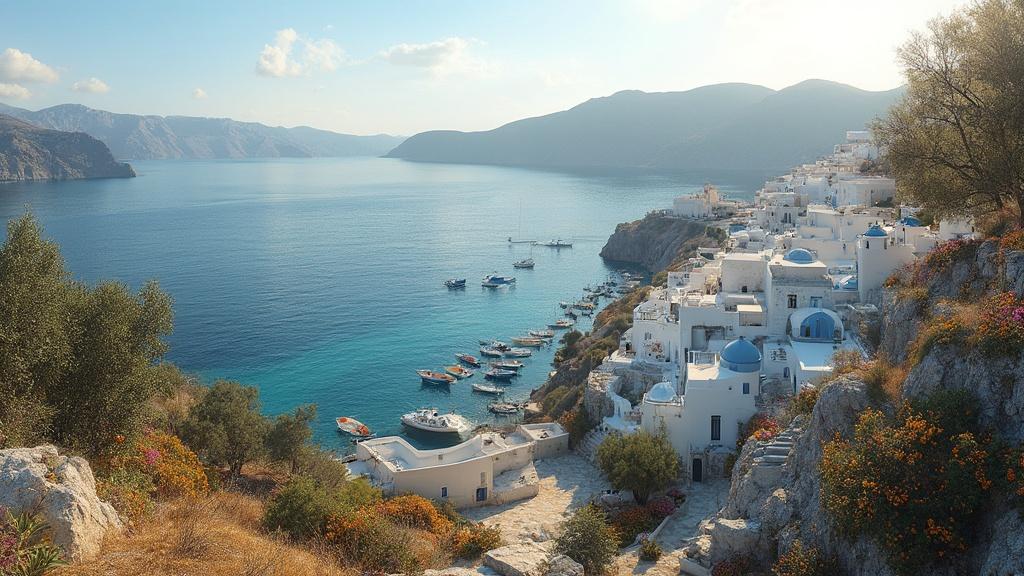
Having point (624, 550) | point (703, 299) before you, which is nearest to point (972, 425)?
point (624, 550)

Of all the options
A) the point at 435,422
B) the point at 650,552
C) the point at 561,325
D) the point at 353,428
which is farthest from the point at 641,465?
the point at 561,325

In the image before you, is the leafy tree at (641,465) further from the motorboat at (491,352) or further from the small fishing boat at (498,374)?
the motorboat at (491,352)

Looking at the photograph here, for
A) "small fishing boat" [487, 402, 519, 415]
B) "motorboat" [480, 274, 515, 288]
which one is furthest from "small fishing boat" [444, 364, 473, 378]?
"motorboat" [480, 274, 515, 288]

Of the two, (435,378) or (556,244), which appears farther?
(556,244)

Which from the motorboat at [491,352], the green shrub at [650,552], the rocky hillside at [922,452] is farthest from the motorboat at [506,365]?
the rocky hillside at [922,452]

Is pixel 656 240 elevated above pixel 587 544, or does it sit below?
below

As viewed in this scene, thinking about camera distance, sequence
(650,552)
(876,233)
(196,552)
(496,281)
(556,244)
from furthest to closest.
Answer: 1. (556,244)
2. (496,281)
3. (876,233)
4. (650,552)
5. (196,552)

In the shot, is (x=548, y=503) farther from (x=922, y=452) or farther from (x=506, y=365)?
(x=506, y=365)

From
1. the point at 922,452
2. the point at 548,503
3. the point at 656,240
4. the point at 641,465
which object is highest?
the point at 922,452

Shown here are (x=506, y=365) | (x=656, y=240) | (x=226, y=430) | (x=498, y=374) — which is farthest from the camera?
(x=656, y=240)
